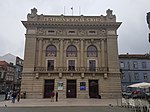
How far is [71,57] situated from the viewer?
124 ft

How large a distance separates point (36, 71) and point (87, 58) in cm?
1049

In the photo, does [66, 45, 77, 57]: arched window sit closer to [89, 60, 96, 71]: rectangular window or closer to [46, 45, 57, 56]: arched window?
[46, 45, 57, 56]: arched window

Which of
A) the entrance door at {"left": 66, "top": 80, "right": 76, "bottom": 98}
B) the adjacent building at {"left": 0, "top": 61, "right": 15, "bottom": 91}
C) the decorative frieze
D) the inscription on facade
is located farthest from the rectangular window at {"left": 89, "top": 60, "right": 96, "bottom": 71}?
the adjacent building at {"left": 0, "top": 61, "right": 15, "bottom": 91}

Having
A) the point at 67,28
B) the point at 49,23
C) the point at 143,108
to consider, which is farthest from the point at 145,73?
the point at 143,108

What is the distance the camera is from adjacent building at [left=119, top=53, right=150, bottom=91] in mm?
54875

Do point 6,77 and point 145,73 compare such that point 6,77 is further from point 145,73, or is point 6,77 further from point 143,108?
point 143,108

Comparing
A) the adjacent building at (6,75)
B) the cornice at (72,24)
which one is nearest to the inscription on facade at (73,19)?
the cornice at (72,24)

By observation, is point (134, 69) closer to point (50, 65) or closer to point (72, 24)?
point (72, 24)

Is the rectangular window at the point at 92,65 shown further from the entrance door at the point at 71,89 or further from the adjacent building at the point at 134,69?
the adjacent building at the point at 134,69

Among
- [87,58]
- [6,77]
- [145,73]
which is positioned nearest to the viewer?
[87,58]

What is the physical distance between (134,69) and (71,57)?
84.7ft

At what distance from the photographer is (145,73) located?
5538 centimetres

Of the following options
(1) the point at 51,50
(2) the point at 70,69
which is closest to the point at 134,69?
(2) the point at 70,69

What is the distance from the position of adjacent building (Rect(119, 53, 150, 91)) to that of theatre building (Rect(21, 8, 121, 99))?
19.6 metres
